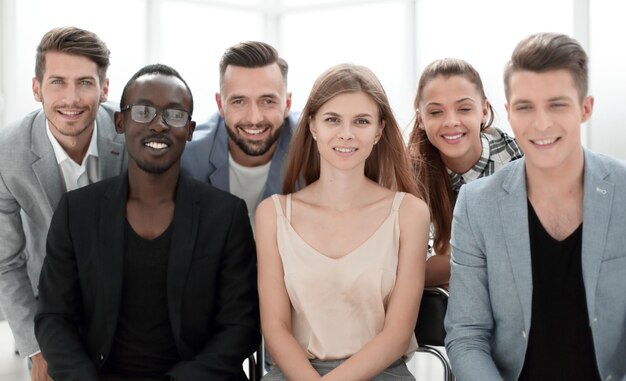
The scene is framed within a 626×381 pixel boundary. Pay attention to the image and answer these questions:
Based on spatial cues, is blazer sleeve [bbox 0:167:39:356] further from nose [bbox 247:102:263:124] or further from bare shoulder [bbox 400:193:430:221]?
bare shoulder [bbox 400:193:430:221]

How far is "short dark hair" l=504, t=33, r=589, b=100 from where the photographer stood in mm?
2303

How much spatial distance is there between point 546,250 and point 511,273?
130mm

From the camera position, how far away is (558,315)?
234 cm

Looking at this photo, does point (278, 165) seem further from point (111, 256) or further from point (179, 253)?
point (111, 256)

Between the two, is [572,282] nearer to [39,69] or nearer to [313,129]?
[313,129]

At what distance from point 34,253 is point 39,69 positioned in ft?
2.61

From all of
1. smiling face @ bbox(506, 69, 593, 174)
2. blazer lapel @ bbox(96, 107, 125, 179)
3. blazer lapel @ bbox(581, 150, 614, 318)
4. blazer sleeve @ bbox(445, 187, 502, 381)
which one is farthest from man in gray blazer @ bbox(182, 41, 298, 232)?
blazer lapel @ bbox(581, 150, 614, 318)

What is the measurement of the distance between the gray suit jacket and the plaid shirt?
0.78m

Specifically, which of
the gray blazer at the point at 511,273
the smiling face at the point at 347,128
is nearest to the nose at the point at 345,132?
the smiling face at the point at 347,128

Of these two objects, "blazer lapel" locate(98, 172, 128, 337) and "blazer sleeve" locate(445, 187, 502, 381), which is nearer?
"blazer sleeve" locate(445, 187, 502, 381)

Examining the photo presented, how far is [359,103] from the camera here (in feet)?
9.03

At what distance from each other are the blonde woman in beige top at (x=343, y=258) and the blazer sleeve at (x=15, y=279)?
40.5 inches

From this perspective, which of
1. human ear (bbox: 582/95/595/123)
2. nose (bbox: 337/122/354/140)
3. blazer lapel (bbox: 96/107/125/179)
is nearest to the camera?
human ear (bbox: 582/95/595/123)

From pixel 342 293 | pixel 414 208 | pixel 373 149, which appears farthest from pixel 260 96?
pixel 342 293
